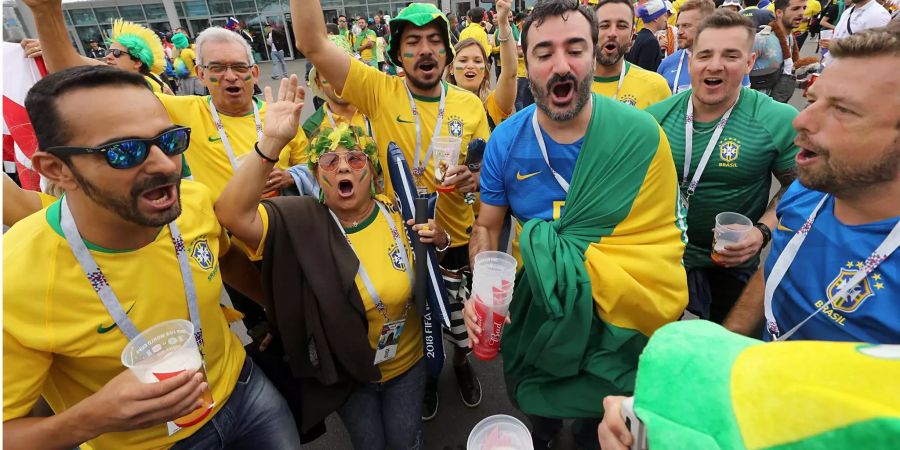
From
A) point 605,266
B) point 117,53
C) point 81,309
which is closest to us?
point 81,309

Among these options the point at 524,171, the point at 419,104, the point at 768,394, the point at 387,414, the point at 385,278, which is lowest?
the point at 387,414

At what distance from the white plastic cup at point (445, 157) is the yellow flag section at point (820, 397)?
217 cm

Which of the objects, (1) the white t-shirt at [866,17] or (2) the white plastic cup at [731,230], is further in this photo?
(1) the white t-shirt at [866,17]

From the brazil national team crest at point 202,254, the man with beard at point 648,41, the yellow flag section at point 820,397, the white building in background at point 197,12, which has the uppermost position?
the white building in background at point 197,12

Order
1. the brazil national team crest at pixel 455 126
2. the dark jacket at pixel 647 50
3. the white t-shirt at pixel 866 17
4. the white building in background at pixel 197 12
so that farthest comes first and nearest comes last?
the white building in background at pixel 197 12
the dark jacket at pixel 647 50
the white t-shirt at pixel 866 17
the brazil national team crest at pixel 455 126

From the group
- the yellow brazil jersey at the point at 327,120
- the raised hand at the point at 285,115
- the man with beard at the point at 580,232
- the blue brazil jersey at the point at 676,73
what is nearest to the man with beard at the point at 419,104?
the yellow brazil jersey at the point at 327,120

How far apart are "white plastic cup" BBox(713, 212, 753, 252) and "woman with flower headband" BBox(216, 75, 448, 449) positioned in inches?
61.1

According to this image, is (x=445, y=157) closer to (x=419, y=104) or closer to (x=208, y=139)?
(x=419, y=104)

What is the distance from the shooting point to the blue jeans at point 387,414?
244cm

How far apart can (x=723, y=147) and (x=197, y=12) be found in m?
29.7

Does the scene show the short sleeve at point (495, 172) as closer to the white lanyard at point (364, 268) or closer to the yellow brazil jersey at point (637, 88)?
the white lanyard at point (364, 268)

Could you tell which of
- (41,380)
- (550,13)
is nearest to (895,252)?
(550,13)

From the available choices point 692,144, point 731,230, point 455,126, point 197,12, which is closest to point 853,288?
point 731,230

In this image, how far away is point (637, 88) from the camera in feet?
12.9
